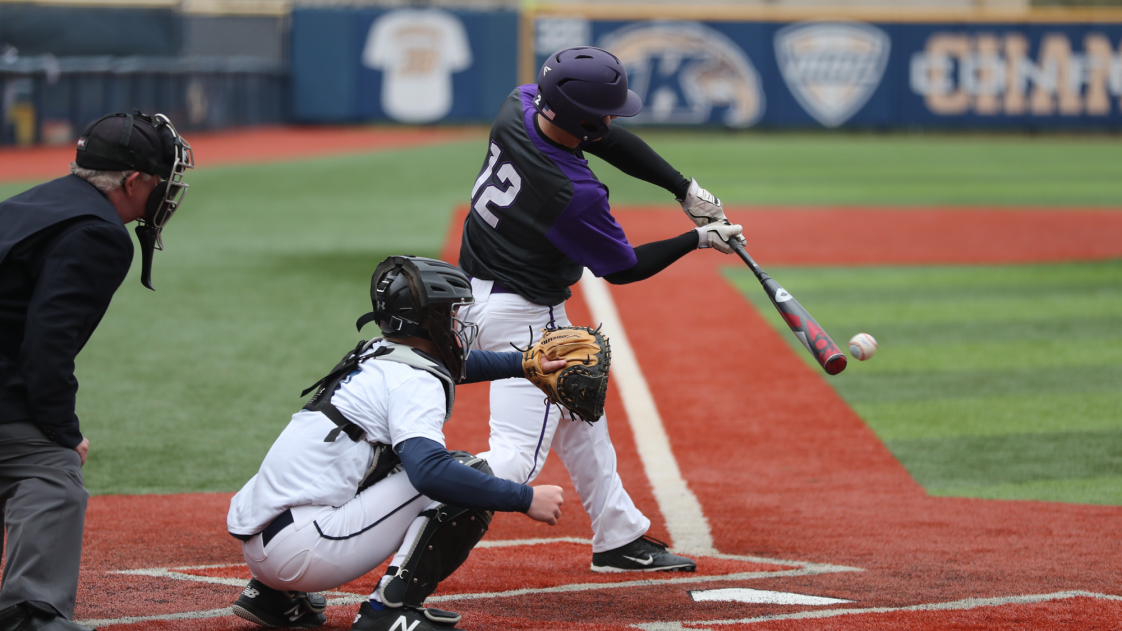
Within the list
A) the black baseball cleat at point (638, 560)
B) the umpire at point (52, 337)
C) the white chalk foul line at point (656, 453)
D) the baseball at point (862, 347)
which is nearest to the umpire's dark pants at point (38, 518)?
the umpire at point (52, 337)

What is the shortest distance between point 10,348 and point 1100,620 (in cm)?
319

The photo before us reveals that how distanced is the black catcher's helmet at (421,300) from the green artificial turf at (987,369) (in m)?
2.79

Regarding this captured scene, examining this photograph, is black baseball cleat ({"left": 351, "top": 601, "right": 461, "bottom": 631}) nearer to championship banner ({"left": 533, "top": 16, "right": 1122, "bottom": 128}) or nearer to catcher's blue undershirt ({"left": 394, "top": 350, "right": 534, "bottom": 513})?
catcher's blue undershirt ({"left": 394, "top": 350, "right": 534, "bottom": 513})

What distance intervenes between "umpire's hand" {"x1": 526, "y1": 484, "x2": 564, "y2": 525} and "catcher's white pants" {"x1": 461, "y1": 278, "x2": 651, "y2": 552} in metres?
0.79

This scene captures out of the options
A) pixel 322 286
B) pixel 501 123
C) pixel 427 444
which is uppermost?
pixel 501 123

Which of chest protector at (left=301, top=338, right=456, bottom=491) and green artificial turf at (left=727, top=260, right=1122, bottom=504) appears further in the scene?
green artificial turf at (left=727, top=260, right=1122, bottom=504)

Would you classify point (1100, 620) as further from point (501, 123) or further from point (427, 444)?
point (501, 123)

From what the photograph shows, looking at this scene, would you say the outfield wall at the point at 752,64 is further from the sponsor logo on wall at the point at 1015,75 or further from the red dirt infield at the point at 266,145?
the red dirt infield at the point at 266,145

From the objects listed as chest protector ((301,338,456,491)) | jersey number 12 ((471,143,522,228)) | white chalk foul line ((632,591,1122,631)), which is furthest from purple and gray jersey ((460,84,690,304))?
white chalk foul line ((632,591,1122,631))

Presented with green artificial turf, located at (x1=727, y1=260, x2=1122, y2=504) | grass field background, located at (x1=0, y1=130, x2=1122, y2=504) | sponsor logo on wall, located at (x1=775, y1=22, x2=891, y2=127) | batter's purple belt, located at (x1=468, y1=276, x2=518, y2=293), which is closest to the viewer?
batter's purple belt, located at (x1=468, y1=276, x2=518, y2=293)

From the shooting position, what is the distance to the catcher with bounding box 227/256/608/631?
9.89ft

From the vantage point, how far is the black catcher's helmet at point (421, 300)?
10.2ft

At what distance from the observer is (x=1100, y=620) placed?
3314 mm

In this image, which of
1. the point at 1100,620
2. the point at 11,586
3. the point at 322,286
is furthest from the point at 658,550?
A: the point at 322,286
